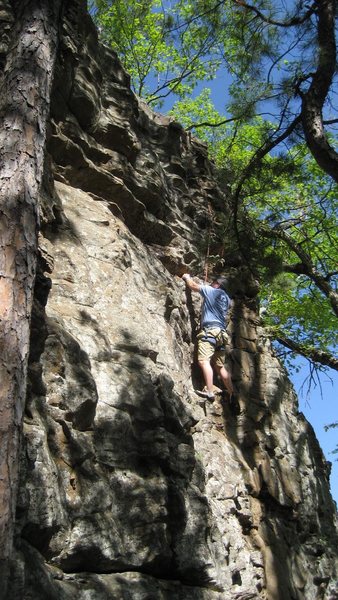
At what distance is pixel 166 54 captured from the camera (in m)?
21.8

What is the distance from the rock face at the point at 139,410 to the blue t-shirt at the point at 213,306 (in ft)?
1.11

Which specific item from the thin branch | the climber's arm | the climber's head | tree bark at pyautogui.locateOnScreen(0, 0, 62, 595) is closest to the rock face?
the climber's arm

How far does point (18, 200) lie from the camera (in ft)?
12.5

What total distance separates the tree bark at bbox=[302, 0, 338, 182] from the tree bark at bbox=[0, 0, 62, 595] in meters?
2.91

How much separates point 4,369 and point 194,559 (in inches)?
125

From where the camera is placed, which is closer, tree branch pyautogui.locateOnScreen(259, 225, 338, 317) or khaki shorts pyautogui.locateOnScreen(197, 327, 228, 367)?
khaki shorts pyautogui.locateOnScreen(197, 327, 228, 367)

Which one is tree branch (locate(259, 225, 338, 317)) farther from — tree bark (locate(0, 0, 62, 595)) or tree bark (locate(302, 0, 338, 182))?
tree bark (locate(0, 0, 62, 595))

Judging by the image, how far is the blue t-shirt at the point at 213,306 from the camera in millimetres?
8859

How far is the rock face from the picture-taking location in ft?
14.9

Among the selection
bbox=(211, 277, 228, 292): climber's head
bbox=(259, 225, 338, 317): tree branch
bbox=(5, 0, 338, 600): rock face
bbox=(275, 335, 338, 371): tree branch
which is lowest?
bbox=(5, 0, 338, 600): rock face

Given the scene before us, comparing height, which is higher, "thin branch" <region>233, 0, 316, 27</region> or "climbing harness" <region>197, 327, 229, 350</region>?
"thin branch" <region>233, 0, 316, 27</region>

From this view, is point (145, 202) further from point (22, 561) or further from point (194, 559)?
point (22, 561)

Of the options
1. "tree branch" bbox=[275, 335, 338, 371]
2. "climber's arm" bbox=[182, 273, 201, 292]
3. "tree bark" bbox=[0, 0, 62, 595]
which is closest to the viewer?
"tree bark" bbox=[0, 0, 62, 595]

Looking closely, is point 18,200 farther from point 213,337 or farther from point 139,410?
point 213,337
